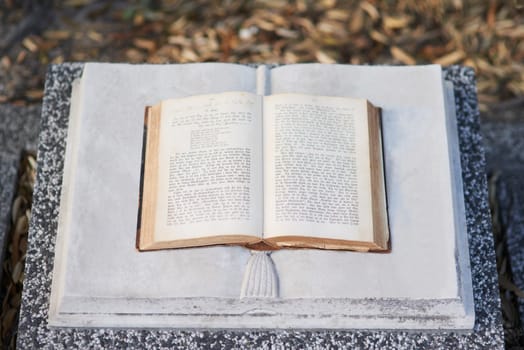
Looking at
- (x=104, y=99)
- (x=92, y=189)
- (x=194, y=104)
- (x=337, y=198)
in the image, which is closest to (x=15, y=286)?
(x=92, y=189)

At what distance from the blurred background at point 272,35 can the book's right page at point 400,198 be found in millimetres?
912

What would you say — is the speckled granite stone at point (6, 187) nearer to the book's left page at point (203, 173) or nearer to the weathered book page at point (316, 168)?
the book's left page at point (203, 173)

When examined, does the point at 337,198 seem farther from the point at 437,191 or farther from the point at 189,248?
the point at 189,248

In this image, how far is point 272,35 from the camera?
2836mm

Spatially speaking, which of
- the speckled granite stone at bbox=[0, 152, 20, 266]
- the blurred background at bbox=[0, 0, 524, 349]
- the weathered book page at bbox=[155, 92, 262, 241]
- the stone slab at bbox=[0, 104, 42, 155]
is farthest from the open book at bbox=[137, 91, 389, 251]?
the blurred background at bbox=[0, 0, 524, 349]

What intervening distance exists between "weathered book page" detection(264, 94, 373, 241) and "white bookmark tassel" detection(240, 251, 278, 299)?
93 millimetres

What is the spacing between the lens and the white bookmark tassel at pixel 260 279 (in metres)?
1.58

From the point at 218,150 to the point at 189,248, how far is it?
10.3 inches

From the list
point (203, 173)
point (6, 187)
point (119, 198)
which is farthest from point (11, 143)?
point (203, 173)

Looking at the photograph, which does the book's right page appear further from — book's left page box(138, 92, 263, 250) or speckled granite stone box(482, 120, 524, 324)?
speckled granite stone box(482, 120, 524, 324)

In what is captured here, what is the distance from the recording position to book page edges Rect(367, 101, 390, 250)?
1618mm

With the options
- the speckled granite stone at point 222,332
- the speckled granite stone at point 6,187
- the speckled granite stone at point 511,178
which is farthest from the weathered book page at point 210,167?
the speckled granite stone at point 511,178

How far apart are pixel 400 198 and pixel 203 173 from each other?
0.53 metres

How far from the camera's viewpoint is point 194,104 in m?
1.71
